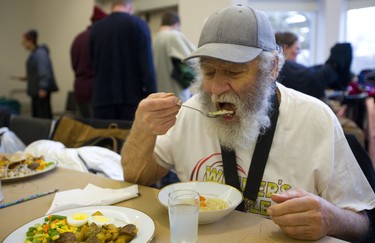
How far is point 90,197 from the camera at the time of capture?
1226 millimetres

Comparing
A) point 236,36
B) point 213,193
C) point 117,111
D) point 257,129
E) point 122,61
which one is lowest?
point 117,111

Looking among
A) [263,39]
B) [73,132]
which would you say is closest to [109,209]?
[263,39]

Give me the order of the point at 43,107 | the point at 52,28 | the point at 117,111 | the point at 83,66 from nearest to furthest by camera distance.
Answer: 1. the point at 117,111
2. the point at 83,66
3. the point at 43,107
4. the point at 52,28

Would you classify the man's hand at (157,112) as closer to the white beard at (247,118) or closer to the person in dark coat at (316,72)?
the white beard at (247,118)

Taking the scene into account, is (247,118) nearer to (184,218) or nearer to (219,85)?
(219,85)

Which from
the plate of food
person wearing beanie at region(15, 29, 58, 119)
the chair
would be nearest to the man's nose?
the chair

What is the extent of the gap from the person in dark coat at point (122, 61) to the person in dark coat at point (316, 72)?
1.13 meters

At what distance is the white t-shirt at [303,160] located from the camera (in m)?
1.17

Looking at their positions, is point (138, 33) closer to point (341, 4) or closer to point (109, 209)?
point (109, 209)

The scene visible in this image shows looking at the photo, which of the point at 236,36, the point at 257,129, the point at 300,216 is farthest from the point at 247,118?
the point at 300,216

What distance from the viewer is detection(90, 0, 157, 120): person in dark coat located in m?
2.89

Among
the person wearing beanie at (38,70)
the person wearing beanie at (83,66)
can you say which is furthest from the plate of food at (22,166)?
the person wearing beanie at (38,70)

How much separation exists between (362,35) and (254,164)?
3886mm

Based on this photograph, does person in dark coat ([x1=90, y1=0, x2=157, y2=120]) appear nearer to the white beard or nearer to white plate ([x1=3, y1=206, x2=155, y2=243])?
the white beard
